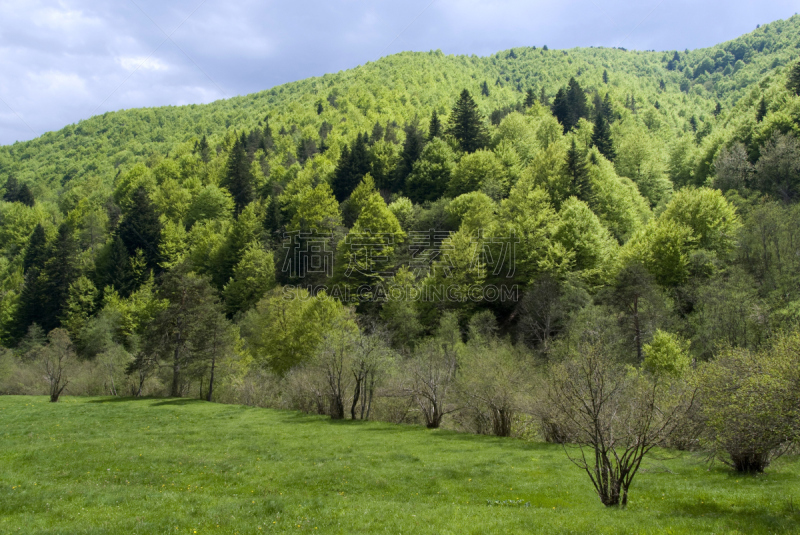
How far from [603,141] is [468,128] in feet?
78.2

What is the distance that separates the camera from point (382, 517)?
1185 centimetres

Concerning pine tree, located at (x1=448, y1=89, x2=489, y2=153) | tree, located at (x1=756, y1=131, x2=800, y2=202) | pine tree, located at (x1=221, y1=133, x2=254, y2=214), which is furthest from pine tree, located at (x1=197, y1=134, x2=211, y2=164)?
tree, located at (x1=756, y1=131, x2=800, y2=202)

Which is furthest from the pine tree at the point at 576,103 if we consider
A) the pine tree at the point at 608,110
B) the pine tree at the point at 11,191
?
the pine tree at the point at 11,191

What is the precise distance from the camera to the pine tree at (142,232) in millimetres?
81438

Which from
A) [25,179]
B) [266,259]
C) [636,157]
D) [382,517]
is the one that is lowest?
[382,517]

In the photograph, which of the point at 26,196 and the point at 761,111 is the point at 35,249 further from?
the point at 761,111

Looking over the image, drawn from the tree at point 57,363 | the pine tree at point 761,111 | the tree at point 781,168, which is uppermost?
the pine tree at point 761,111

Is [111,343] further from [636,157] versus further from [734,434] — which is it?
[636,157]

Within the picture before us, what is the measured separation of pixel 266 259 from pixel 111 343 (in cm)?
2271

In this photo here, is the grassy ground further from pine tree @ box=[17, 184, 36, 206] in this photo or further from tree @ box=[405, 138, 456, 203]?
pine tree @ box=[17, 184, 36, 206]

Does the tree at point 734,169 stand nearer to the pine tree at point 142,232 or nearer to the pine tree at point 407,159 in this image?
the pine tree at point 407,159

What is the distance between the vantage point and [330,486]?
1588cm

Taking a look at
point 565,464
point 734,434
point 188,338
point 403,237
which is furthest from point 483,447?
point 403,237

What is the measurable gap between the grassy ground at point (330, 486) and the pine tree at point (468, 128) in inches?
2441
